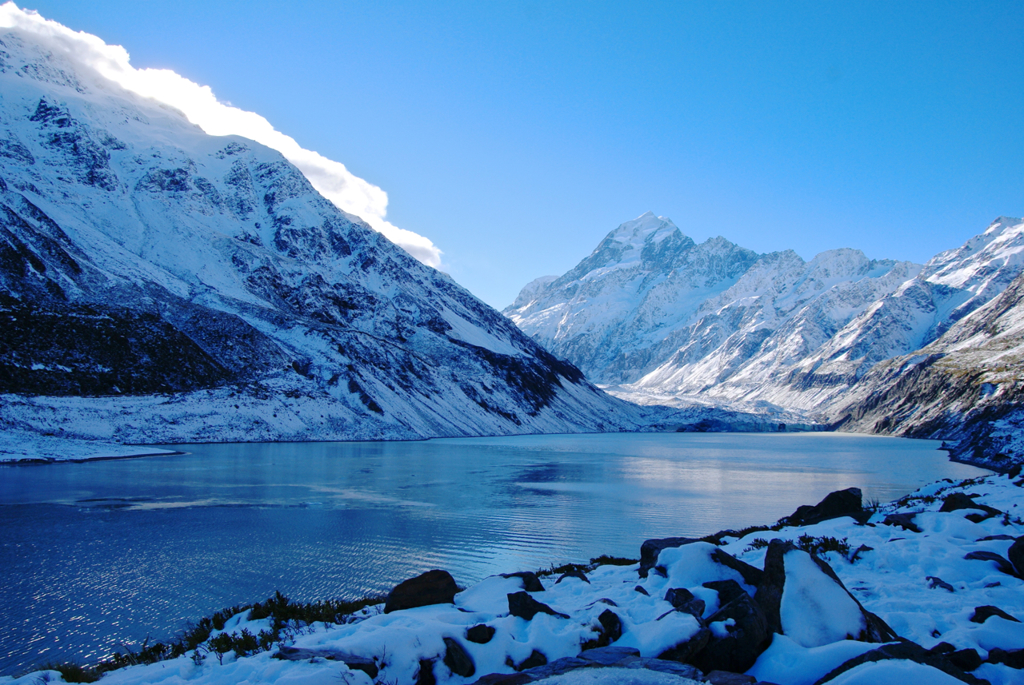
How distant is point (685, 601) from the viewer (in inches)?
420

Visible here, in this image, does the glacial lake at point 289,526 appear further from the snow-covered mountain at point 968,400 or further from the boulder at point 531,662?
the snow-covered mountain at point 968,400

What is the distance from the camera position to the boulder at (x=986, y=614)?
986 cm

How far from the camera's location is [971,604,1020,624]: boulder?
9.86 metres

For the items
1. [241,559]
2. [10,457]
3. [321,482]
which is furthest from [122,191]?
[241,559]

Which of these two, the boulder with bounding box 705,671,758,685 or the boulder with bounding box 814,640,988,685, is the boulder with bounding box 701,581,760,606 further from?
the boulder with bounding box 814,640,988,685

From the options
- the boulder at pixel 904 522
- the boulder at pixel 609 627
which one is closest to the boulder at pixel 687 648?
the boulder at pixel 609 627

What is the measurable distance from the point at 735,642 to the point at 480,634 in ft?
13.4

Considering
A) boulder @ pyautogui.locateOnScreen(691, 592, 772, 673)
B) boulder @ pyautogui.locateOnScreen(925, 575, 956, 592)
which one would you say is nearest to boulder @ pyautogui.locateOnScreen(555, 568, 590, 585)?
boulder @ pyautogui.locateOnScreen(691, 592, 772, 673)

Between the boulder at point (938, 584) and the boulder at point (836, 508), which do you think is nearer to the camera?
the boulder at point (938, 584)

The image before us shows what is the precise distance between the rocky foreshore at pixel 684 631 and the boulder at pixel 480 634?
2 cm

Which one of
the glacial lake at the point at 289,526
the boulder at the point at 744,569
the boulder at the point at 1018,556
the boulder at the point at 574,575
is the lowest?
the glacial lake at the point at 289,526

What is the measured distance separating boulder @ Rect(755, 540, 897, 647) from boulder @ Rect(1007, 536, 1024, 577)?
4.99 meters

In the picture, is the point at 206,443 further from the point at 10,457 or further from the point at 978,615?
the point at 978,615

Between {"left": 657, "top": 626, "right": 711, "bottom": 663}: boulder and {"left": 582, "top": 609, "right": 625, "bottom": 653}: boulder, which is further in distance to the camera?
{"left": 582, "top": 609, "right": 625, "bottom": 653}: boulder
